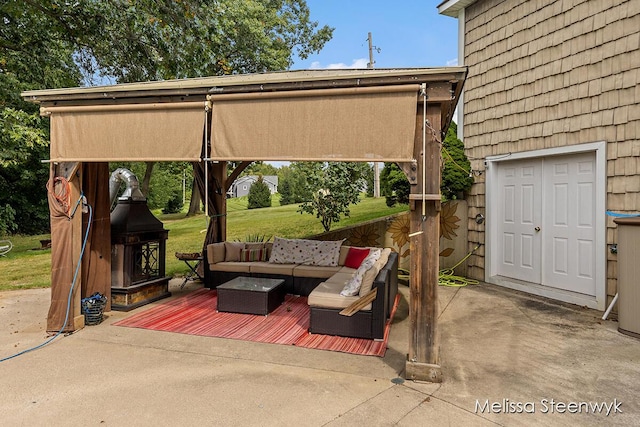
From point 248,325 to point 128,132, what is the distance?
8.40ft

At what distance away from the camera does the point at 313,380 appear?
3242mm

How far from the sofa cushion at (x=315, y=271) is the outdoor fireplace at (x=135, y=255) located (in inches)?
81.8

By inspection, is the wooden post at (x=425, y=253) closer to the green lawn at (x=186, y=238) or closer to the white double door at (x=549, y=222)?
the white double door at (x=549, y=222)

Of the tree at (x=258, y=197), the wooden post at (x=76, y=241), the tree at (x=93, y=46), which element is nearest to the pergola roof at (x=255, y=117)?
the wooden post at (x=76, y=241)

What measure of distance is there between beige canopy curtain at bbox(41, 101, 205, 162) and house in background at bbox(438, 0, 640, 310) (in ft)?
17.1

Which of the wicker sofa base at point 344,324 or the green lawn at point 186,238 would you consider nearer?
the wicker sofa base at point 344,324

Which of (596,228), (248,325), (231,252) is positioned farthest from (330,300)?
(596,228)

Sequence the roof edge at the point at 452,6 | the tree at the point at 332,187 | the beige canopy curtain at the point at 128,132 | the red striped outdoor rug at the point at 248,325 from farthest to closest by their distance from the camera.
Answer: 1. the tree at the point at 332,187
2. the roof edge at the point at 452,6
3. the red striped outdoor rug at the point at 248,325
4. the beige canopy curtain at the point at 128,132

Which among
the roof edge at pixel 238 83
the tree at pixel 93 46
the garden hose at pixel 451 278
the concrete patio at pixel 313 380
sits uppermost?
the tree at pixel 93 46

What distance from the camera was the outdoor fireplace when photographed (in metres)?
5.34

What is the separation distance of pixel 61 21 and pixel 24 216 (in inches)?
387

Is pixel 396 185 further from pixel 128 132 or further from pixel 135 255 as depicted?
pixel 128 132

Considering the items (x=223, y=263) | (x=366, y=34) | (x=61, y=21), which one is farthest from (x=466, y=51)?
(x=366, y=34)

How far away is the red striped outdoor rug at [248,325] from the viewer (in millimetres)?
4125
